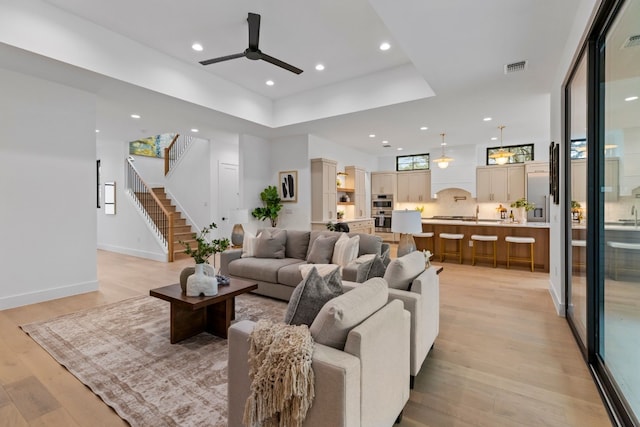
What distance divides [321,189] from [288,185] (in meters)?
0.89

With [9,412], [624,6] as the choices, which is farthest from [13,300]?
[624,6]

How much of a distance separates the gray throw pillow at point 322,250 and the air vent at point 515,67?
3.13m

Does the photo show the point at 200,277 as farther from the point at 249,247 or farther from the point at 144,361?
the point at 249,247

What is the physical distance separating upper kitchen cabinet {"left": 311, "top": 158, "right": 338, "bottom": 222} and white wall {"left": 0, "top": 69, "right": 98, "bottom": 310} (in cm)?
429

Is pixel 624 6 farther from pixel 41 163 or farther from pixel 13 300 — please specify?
pixel 13 300

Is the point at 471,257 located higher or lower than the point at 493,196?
lower

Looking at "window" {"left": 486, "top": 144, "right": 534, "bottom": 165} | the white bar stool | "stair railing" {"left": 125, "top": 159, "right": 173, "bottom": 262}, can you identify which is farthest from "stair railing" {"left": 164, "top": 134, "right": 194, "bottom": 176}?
the white bar stool

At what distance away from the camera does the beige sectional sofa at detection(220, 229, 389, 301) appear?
4.02 meters

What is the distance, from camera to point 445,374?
2402mm

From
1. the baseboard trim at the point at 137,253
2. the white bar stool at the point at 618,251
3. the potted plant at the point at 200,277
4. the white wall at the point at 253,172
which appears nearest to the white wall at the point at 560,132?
the white bar stool at the point at 618,251

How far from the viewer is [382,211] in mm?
10539

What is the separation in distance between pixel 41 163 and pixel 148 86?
5.81ft

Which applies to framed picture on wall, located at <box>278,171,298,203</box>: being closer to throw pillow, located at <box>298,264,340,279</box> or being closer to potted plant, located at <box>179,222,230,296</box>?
throw pillow, located at <box>298,264,340,279</box>

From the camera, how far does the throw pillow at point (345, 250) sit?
4109 mm
